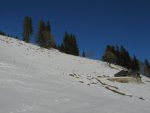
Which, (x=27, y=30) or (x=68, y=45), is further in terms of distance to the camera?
(x=68, y=45)

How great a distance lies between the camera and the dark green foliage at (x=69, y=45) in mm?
91975

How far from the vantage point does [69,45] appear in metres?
93.4

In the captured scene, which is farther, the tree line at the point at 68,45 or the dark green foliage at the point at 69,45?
the dark green foliage at the point at 69,45

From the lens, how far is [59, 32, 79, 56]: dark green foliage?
92.0m

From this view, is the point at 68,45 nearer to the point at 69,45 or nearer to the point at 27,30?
the point at 69,45

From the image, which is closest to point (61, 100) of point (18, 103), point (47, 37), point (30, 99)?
point (30, 99)

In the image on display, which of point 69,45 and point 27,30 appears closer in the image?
point 27,30

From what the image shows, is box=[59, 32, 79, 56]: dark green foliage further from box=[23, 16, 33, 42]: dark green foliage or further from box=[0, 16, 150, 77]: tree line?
box=[23, 16, 33, 42]: dark green foliage

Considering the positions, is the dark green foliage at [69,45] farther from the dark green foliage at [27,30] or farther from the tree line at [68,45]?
the dark green foliage at [27,30]

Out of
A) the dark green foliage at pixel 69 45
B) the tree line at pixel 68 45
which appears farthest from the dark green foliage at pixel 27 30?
the dark green foliage at pixel 69 45

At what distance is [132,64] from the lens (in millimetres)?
91062

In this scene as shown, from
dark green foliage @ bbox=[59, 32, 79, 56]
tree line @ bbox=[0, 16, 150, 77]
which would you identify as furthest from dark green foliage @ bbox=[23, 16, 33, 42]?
dark green foliage @ bbox=[59, 32, 79, 56]

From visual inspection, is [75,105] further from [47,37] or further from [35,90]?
[47,37]

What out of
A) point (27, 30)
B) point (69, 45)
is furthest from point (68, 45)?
point (27, 30)
